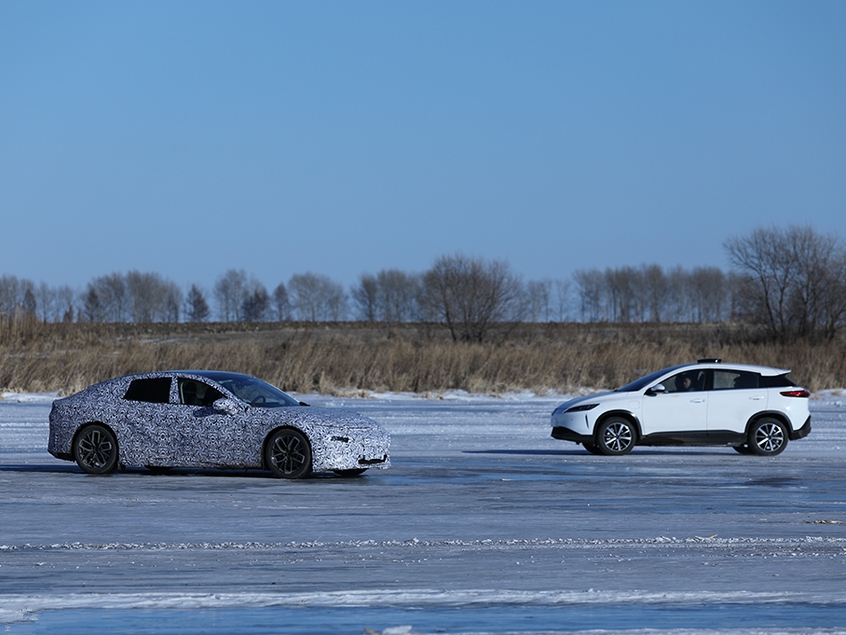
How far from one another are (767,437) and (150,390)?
1092 centimetres

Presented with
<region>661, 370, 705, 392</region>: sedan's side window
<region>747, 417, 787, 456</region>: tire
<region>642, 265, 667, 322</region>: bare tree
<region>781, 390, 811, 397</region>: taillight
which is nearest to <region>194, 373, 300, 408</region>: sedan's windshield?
<region>661, 370, 705, 392</region>: sedan's side window

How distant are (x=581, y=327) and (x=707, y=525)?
7543cm

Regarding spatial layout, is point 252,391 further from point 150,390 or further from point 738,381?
point 738,381

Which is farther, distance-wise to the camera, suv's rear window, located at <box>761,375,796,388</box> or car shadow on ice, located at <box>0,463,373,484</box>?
suv's rear window, located at <box>761,375,796,388</box>

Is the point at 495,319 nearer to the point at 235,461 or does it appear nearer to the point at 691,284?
the point at 235,461

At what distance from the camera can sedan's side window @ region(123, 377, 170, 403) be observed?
56.6ft

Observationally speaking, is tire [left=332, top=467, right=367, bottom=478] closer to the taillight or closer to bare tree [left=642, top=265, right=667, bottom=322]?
the taillight

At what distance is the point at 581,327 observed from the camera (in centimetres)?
8656

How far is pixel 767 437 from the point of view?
21297 mm

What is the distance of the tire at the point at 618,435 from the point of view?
2120cm

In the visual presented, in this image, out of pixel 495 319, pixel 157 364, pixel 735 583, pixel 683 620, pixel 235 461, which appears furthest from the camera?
pixel 495 319

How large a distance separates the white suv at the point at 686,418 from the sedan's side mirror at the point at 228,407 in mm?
6856

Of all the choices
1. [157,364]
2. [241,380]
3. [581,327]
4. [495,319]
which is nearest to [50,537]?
[241,380]

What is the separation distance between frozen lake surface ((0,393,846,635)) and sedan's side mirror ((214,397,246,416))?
0.98 meters
